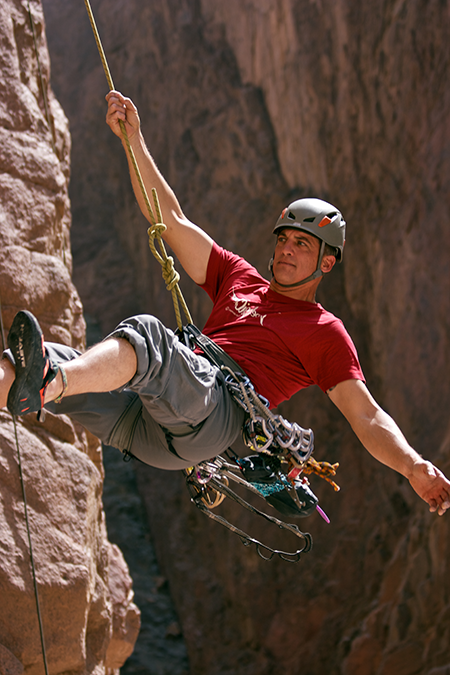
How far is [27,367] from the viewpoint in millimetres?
1856

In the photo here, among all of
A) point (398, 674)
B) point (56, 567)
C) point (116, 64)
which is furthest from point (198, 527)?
point (116, 64)

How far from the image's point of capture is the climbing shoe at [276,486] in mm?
2699

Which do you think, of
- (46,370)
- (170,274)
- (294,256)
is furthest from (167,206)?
(46,370)

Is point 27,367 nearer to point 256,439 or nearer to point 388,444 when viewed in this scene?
point 256,439

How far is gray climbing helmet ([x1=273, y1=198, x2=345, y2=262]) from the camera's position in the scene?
9.96 feet

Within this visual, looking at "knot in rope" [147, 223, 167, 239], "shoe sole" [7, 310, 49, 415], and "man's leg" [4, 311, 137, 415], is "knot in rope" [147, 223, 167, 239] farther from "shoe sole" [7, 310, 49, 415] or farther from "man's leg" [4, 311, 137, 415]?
"shoe sole" [7, 310, 49, 415]

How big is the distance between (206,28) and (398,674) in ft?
28.6

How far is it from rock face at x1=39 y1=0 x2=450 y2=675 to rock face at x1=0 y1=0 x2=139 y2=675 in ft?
11.1

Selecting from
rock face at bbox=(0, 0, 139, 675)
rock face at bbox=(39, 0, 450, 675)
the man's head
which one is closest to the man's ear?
the man's head

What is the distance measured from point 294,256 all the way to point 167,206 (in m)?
0.67

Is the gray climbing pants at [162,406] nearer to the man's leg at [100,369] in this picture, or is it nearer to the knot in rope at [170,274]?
the man's leg at [100,369]

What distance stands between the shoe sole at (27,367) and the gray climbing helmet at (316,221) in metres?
1.55

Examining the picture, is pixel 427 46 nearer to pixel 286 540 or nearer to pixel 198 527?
pixel 286 540

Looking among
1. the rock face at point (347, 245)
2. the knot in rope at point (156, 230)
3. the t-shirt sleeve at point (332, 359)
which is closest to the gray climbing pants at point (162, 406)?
the t-shirt sleeve at point (332, 359)
